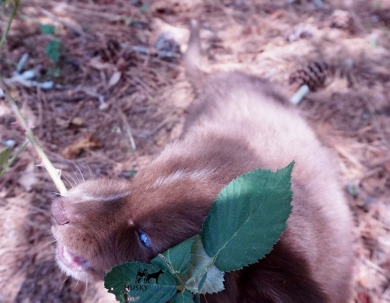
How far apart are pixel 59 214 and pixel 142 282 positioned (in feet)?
2.83

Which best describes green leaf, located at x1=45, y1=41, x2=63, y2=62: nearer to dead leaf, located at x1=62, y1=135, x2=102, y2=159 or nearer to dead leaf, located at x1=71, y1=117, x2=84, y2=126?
dead leaf, located at x1=71, y1=117, x2=84, y2=126

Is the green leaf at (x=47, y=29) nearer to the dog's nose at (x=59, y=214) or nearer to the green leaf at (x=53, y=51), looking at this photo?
the green leaf at (x=53, y=51)

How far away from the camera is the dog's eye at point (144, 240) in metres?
1.76

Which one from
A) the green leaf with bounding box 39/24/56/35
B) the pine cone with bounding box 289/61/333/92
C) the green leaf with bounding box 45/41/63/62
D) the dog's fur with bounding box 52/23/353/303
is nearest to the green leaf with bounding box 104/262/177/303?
the dog's fur with bounding box 52/23/353/303

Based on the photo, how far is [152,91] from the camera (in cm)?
380

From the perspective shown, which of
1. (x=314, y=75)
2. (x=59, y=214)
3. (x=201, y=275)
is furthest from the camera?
(x=314, y=75)

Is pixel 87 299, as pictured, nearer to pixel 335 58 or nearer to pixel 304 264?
pixel 304 264

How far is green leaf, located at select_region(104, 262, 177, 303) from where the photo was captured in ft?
3.96

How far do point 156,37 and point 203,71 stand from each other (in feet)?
3.05

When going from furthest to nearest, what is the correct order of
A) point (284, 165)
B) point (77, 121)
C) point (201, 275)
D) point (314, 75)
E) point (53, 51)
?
1. point (53, 51)
2. point (314, 75)
3. point (77, 121)
4. point (284, 165)
5. point (201, 275)

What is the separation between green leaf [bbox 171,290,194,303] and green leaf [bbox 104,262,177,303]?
0.07ft

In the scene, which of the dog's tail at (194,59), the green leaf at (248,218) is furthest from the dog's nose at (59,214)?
the dog's tail at (194,59)

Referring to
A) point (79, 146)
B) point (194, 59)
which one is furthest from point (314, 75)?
point (79, 146)

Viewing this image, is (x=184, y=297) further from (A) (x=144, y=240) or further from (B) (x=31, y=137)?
(B) (x=31, y=137)
